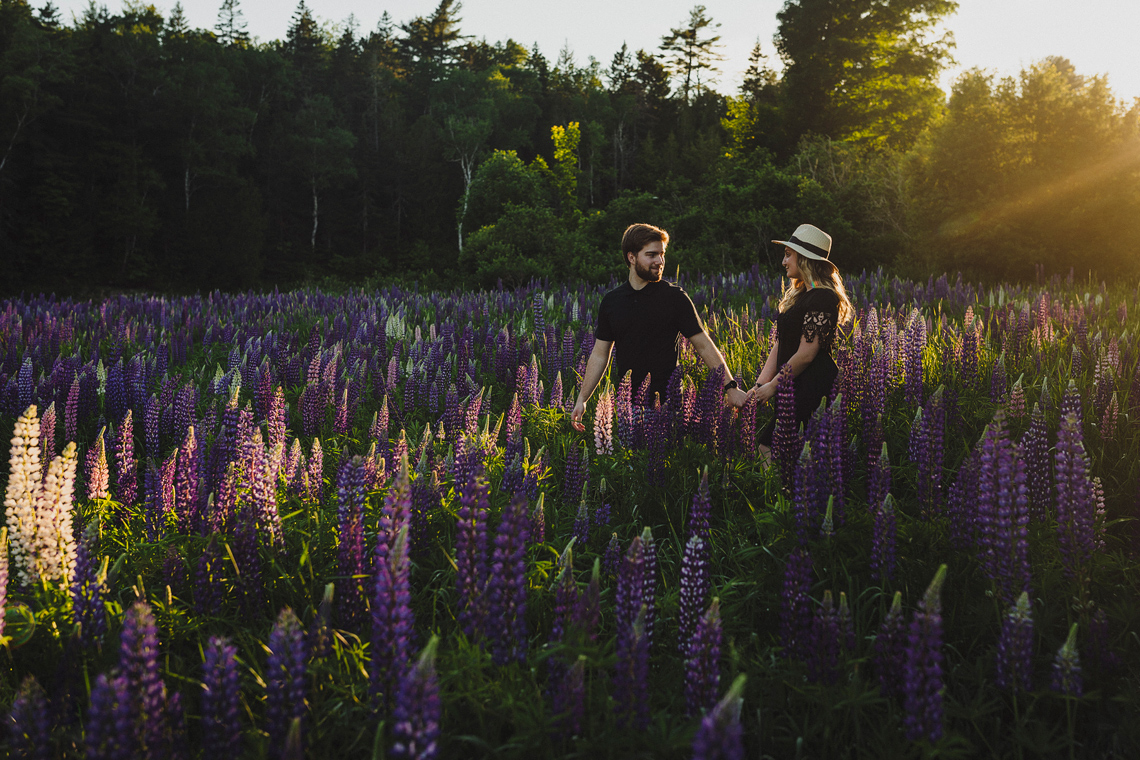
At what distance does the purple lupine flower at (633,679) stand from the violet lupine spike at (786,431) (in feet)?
6.80

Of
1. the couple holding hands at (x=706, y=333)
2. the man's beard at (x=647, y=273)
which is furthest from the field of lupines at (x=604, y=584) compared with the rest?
the man's beard at (x=647, y=273)

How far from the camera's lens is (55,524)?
2803 mm

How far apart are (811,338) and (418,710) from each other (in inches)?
153

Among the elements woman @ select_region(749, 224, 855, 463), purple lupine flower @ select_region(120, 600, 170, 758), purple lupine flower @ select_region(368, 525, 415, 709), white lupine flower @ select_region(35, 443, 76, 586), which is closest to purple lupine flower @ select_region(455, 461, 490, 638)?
purple lupine flower @ select_region(368, 525, 415, 709)

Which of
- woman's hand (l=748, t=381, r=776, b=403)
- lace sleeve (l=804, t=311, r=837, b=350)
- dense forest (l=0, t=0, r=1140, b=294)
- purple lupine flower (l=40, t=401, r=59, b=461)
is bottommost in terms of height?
purple lupine flower (l=40, t=401, r=59, b=461)

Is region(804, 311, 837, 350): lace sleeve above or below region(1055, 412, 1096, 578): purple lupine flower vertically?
above

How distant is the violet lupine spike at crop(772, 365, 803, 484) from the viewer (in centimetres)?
392

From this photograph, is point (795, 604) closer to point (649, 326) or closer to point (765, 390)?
point (765, 390)

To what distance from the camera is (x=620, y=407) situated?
16.6 ft

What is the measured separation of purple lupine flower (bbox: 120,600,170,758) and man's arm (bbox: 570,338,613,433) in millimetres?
3661

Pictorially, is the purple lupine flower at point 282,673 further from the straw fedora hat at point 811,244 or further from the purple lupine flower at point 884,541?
the straw fedora hat at point 811,244

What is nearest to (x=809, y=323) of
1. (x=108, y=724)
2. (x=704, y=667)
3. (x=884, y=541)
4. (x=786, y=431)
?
(x=786, y=431)

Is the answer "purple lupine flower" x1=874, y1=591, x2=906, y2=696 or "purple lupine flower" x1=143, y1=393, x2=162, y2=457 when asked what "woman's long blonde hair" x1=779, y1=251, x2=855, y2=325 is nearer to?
"purple lupine flower" x1=874, y1=591, x2=906, y2=696

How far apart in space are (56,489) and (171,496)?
0.82m
